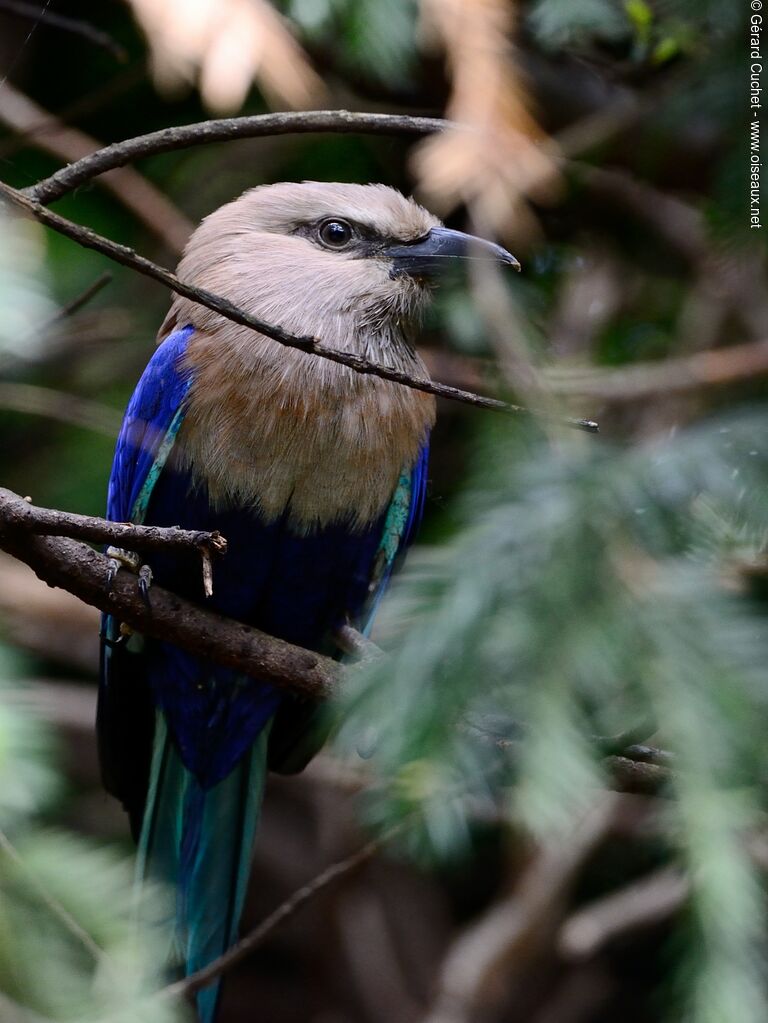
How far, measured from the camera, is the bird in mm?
2316

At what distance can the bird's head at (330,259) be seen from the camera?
248 cm

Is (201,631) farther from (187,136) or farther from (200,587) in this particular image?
(187,136)

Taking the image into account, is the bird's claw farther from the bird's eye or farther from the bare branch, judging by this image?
the bare branch

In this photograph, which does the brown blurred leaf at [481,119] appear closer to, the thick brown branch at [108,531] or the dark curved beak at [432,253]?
the dark curved beak at [432,253]

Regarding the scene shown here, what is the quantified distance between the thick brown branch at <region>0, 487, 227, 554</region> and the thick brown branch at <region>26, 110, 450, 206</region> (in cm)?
43

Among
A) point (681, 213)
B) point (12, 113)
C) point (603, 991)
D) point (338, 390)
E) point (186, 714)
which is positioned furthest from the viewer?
point (681, 213)

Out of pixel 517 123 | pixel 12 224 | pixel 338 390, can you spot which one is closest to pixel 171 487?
pixel 338 390

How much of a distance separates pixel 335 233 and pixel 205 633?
93cm

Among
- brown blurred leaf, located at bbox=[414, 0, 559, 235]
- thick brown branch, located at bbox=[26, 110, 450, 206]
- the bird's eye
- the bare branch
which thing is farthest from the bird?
thick brown branch, located at bbox=[26, 110, 450, 206]

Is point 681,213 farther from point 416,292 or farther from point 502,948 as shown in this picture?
point 502,948

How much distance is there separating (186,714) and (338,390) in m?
0.85

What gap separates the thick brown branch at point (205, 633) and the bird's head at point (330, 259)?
655 mm

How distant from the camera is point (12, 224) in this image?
5.36 feet

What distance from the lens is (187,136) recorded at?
1574 millimetres
